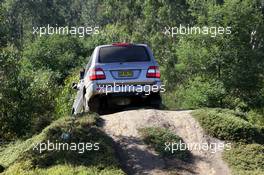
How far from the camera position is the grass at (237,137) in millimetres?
9672

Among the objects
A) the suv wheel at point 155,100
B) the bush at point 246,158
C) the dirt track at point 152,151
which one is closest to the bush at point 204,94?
the suv wheel at point 155,100

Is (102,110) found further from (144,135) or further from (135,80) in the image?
(144,135)

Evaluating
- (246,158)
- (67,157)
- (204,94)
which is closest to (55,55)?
(204,94)

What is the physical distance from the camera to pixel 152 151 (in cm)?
1007

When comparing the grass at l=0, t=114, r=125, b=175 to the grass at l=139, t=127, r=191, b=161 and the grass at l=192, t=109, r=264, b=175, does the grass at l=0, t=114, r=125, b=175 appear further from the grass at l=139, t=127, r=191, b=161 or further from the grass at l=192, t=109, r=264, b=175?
the grass at l=192, t=109, r=264, b=175

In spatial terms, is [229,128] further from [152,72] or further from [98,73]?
[98,73]

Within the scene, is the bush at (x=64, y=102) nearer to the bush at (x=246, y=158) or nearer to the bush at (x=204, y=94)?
the bush at (x=204, y=94)

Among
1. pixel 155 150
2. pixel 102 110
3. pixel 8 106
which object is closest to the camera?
pixel 155 150

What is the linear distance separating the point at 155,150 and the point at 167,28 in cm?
4195

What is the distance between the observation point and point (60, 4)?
84688 mm

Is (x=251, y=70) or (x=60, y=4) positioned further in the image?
(x=60, y=4)

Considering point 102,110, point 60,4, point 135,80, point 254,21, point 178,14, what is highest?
point 135,80

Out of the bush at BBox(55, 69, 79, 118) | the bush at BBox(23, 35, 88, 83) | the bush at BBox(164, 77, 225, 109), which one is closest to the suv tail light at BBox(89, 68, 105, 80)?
the bush at BBox(55, 69, 79, 118)

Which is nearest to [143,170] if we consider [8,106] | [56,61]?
[8,106]
